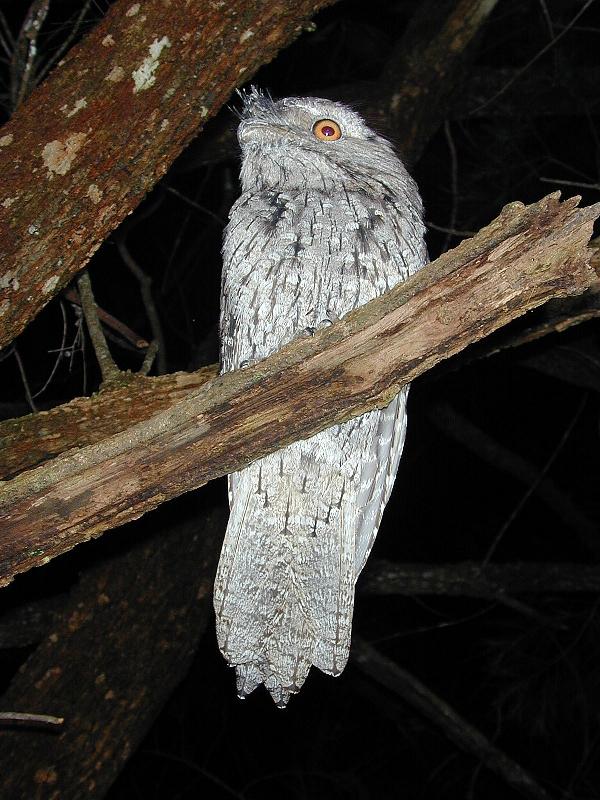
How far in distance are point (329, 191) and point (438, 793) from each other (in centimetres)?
375

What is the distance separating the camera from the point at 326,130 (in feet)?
7.34

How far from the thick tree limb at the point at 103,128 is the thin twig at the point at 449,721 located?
7.51 ft

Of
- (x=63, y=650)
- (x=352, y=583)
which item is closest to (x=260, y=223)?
(x=352, y=583)

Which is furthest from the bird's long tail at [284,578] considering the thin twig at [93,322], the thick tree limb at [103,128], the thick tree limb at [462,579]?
the thick tree limb at [462,579]

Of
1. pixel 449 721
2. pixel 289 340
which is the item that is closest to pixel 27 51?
pixel 289 340

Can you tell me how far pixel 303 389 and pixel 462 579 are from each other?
2241mm

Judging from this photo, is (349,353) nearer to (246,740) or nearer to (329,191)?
(329,191)

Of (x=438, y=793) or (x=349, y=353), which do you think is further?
(x=438, y=793)

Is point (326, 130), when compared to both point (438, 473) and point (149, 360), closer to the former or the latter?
point (149, 360)

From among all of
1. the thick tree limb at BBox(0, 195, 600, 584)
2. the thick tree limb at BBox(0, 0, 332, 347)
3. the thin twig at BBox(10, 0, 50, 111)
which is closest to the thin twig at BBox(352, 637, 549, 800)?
the thick tree limb at BBox(0, 195, 600, 584)

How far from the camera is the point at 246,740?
4.91 m

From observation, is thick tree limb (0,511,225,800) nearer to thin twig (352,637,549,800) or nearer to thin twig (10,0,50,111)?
thin twig (352,637,549,800)

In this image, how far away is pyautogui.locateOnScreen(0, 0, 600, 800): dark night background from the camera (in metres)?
3.48

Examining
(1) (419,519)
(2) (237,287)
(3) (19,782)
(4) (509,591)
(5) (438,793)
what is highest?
(2) (237,287)
